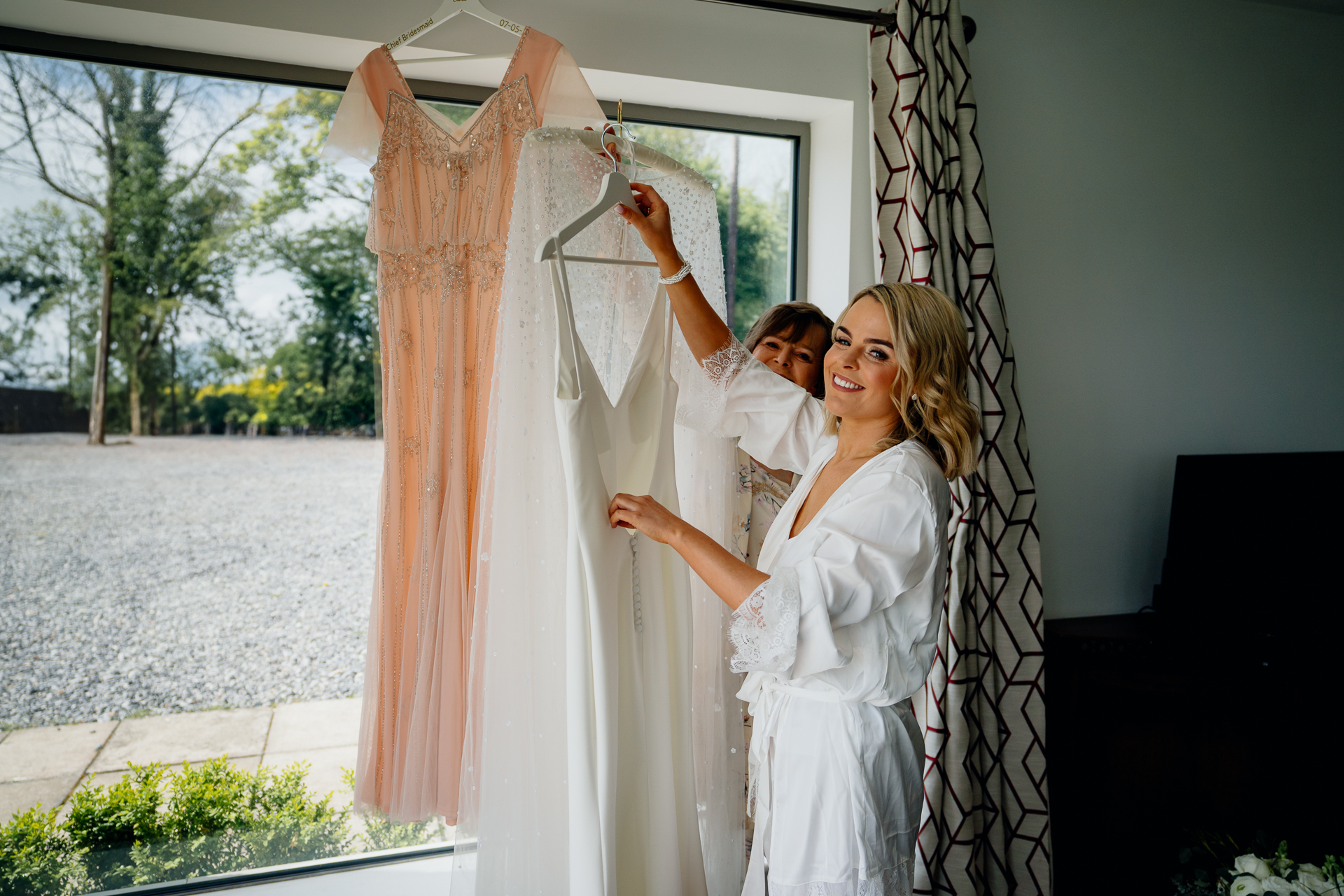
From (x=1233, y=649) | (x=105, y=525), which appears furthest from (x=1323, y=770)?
(x=105, y=525)

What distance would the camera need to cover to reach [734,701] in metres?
1.48

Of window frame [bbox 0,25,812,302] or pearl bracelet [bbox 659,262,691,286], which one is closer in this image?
pearl bracelet [bbox 659,262,691,286]

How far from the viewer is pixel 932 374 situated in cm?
124

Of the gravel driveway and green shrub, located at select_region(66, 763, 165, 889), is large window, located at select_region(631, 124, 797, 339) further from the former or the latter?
green shrub, located at select_region(66, 763, 165, 889)

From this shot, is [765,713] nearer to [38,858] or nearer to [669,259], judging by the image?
[669,259]

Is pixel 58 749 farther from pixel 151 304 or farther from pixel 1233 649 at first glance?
pixel 1233 649

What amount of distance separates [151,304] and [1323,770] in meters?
3.15

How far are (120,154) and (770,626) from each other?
6.10ft

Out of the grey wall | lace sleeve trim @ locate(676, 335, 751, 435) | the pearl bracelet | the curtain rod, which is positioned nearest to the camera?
the pearl bracelet

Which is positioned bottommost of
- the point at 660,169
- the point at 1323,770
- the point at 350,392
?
the point at 1323,770

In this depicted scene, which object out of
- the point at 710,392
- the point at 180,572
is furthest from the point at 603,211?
the point at 180,572

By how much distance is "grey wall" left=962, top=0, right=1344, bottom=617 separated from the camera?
2168mm
